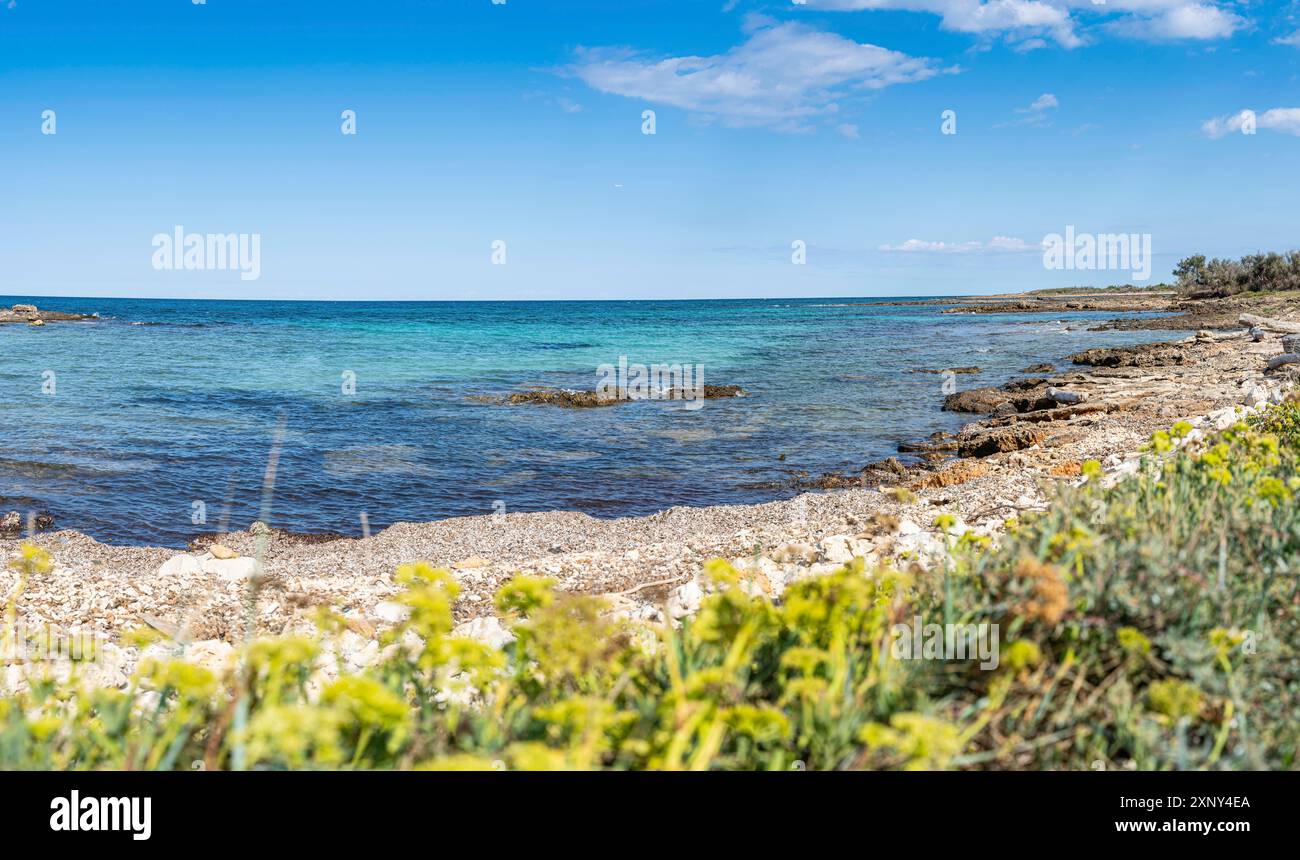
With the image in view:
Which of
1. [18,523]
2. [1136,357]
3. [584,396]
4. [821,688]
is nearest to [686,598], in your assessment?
[821,688]

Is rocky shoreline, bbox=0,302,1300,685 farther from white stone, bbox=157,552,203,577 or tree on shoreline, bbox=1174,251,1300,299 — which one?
tree on shoreline, bbox=1174,251,1300,299

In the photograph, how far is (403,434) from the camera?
722 inches

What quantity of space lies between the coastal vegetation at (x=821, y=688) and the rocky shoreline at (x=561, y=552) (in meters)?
0.64

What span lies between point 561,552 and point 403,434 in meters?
10.5

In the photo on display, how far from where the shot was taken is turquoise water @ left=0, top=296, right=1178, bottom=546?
12.5 m

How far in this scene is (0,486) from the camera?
12672 millimetres

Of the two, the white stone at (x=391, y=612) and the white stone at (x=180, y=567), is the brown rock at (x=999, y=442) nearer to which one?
the white stone at (x=391, y=612)

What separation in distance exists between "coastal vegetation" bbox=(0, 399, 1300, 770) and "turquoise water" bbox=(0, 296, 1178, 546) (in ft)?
30.0

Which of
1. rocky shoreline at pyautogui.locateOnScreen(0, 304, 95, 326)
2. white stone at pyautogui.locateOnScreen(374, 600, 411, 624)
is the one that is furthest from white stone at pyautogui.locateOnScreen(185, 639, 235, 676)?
rocky shoreline at pyautogui.locateOnScreen(0, 304, 95, 326)

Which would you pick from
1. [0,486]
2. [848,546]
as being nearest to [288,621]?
[848,546]

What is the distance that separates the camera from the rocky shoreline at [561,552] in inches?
250

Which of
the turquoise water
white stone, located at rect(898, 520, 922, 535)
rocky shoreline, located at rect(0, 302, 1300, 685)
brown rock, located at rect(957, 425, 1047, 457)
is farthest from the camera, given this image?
brown rock, located at rect(957, 425, 1047, 457)
